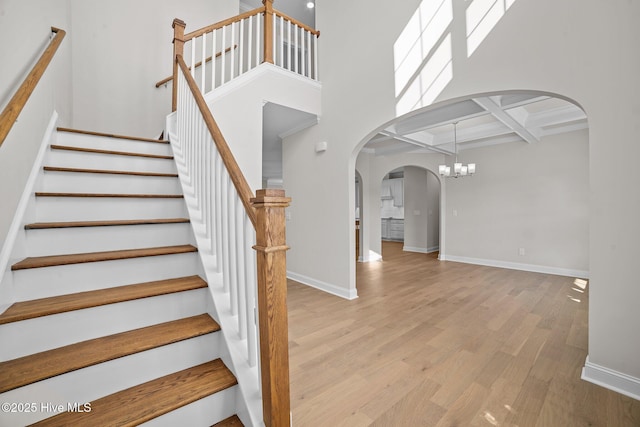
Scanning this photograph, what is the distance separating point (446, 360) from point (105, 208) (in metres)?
2.78

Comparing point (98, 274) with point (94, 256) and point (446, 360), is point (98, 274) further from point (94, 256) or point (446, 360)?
point (446, 360)

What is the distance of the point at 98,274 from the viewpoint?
1.48 m

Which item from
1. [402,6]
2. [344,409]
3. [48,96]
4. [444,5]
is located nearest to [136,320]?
[344,409]

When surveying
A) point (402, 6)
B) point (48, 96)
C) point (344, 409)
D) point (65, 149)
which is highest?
point (402, 6)

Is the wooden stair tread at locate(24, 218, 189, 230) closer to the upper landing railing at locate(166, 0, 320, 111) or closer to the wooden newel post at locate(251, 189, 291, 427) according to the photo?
the wooden newel post at locate(251, 189, 291, 427)

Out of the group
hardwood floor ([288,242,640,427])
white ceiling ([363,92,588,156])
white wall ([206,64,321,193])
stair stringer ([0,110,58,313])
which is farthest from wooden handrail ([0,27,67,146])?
white ceiling ([363,92,588,156])

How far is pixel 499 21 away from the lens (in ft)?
7.41

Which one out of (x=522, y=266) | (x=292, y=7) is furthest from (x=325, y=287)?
(x=292, y=7)

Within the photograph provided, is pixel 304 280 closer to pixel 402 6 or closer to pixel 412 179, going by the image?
pixel 402 6

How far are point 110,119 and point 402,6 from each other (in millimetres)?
4113

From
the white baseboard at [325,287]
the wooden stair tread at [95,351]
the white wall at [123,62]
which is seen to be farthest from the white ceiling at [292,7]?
the wooden stair tread at [95,351]

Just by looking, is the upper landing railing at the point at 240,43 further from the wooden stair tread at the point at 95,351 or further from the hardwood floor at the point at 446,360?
the hardwood floor at the point at 446,360

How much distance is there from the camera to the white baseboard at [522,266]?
4734 millimetres

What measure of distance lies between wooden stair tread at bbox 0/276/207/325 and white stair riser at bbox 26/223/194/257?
326mm
